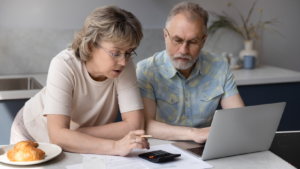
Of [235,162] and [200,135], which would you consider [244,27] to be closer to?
[200,135]

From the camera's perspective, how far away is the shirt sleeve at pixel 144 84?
68.6 inches

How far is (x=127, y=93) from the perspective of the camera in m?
1.50

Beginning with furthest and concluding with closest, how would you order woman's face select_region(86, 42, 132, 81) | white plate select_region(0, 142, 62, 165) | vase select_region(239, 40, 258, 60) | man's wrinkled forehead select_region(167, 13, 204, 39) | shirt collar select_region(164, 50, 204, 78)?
1. vase select_region(239, 40, 258, 60)
2. shirt collar select_region(164, 50, 204, 78)
3. man's wrinkled forehead select_region(167, 13, 204, 39)
4. woman's face select_region(86, 42, 132, 81)
5. white plate select_region(0, 142, 62, 165)

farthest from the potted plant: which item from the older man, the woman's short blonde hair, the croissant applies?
the croissant

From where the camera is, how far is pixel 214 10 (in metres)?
3.37

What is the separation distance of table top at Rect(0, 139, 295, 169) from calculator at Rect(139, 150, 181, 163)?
0.15m

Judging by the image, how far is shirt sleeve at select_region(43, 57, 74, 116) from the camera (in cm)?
131

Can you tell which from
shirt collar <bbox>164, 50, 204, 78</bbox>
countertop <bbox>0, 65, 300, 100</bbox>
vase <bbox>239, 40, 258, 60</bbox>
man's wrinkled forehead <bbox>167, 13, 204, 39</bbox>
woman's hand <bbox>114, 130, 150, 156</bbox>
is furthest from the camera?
vase <bbox>239, 40, 258, 60</bbox>

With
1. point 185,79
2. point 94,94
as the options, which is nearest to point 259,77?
point 185,79

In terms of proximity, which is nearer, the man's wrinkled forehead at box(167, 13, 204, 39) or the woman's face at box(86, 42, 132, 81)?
the woman's face at box(86, 42, 132, 81)

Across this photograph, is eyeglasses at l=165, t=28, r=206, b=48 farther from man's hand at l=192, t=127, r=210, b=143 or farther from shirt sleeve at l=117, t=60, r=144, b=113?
man's hand at l=192, t=127, r=210, b=143

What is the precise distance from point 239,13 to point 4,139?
2554 mm

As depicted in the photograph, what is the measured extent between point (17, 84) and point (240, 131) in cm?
223

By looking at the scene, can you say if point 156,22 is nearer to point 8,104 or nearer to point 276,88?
point 276,88
